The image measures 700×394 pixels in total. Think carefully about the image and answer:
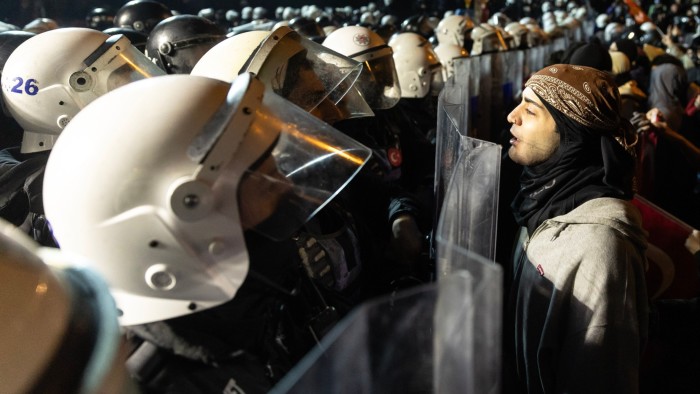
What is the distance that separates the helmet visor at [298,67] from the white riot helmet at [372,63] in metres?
1.48

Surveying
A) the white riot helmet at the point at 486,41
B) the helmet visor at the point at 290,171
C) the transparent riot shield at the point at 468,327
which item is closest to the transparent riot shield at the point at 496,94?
the white riot helmet at the point at 486,41

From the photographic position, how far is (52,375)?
3.07 feet

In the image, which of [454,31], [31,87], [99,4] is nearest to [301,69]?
[31,87]

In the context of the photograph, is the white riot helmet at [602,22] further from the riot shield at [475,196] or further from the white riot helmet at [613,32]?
the riot shield at [475,196]

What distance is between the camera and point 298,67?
2574 millimetres

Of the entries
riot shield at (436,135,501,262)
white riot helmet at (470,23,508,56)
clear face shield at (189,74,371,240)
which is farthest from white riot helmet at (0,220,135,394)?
white riot helmet at (470,23,508,56)

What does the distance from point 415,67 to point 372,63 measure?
118cm

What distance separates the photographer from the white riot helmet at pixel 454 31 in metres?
9.40

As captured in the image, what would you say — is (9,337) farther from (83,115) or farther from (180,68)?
(180,68)

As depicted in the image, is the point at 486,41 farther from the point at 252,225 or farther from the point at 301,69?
the point at 252,225

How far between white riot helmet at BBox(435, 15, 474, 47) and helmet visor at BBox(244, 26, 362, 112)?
691 cm

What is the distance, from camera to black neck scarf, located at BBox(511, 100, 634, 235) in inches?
88.3

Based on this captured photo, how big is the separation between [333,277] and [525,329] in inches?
27.0

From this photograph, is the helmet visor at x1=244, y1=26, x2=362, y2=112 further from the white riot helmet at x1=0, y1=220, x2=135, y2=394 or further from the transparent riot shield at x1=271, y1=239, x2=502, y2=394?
the transparent riot shield at x1=271, y1=239, x2=502, y2=394
